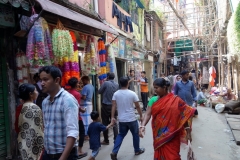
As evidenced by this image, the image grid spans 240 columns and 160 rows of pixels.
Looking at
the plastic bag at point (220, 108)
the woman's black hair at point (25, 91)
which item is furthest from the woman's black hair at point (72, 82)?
the plastic bag at point (220, 108)

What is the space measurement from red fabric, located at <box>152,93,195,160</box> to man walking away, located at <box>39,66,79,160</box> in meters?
1.43

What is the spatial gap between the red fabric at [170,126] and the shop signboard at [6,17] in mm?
2954

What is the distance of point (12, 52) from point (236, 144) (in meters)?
5.60

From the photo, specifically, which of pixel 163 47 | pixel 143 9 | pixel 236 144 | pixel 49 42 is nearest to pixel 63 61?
pixel 49 42

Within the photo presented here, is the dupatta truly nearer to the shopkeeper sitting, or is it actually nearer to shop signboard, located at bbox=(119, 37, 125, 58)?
shop signboard, located at bbox=(119, 37, 125, 58)

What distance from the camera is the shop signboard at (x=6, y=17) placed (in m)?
3.73

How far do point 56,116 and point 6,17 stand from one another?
267 cm

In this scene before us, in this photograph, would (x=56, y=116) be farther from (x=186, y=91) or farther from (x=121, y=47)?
(x=121, y=47)

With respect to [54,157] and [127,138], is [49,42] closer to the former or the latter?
[54,157]

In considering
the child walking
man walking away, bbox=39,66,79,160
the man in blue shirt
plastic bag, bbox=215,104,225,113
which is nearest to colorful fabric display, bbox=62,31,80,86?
the child walking

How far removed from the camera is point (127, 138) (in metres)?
6.12

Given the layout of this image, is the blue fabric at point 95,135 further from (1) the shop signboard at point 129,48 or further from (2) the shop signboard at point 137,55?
(2) the shop signboard at point 137,55

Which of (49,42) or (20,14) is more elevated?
(20,14)

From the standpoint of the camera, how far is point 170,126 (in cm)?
301
